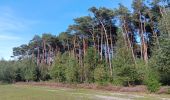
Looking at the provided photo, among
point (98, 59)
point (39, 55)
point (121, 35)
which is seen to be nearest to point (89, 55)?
point (98, 59)

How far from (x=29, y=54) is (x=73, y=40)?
54.1 meters

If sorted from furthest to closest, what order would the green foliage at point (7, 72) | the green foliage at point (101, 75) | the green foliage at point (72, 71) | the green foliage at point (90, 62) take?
the green foliage at point (7, 72)
the green foliage at point (72, 71)
the green foliage at point (90, 62)
the green foliage at point (101, 75)

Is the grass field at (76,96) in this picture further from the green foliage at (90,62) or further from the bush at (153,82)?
the green foliage at (90,62)

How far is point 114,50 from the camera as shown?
88.0m

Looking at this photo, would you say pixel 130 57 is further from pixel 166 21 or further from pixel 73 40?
pixel 73 40

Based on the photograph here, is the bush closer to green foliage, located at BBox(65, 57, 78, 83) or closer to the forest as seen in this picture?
the forest

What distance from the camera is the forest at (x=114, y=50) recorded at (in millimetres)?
50800

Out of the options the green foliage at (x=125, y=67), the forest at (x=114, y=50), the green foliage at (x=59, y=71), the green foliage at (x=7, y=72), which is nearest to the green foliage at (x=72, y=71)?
the forest at (x=114, y=50)

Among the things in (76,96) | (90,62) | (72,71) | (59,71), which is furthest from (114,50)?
(76,96)

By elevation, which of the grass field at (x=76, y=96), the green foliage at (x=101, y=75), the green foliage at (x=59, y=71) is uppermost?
the green foliage at (x=59, y=71)

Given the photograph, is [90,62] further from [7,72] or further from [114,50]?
[7,72]

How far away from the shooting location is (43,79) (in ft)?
403

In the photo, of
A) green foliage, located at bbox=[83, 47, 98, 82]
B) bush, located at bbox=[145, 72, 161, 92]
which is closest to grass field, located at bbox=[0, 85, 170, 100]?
bush, located at bbox=[145, 72, 161, 92]

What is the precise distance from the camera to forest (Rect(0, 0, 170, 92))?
50800 millimetres
